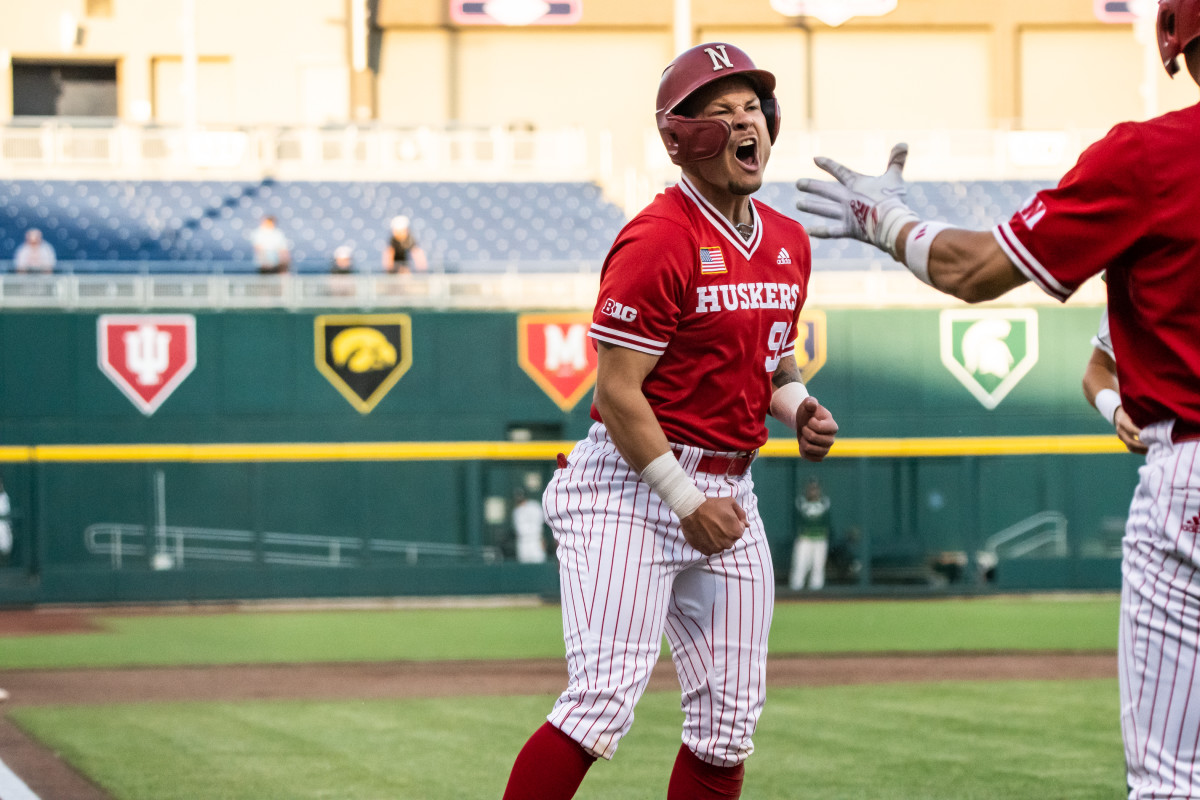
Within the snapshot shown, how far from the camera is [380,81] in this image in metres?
25.8

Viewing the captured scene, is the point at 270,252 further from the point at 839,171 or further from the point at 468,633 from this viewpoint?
the point at 839,171

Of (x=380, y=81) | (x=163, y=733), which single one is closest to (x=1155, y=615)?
(x=163, y=733)

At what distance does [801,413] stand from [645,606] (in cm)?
67

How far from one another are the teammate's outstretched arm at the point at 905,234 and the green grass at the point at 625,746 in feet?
9.89

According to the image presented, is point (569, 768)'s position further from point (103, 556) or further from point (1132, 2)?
point (1132, 2)

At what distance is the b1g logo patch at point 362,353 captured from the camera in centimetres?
1698

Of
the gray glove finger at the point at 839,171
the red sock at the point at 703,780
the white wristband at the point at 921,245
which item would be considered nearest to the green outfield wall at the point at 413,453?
the red sock at the point at 703,780

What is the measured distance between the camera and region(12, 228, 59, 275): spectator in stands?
57.1 feet

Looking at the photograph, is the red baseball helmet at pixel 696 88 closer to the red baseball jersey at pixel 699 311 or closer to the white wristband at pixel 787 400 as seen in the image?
the red baseball jersey at pixel 699 311

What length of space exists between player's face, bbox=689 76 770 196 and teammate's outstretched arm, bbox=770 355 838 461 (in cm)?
54

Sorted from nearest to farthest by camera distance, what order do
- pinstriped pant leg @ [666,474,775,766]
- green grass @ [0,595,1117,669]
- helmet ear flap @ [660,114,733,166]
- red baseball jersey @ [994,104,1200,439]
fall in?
red baseball jersey @ [994,104,1200,439] < helmet ear flap @ [660,114,733,166] < pinstriped pant leg @ [666,474,775,766] < green grass @ [0,595,1117,669]

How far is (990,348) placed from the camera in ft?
57.4

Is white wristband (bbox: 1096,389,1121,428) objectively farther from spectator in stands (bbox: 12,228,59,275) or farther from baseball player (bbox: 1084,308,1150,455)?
spectator in stands (bbox: 12,228,59,275)

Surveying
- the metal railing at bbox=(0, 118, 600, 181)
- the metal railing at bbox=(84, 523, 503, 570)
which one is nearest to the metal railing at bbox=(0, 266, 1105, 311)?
the metal railing at bbox=(84, 523, 503, 570)
